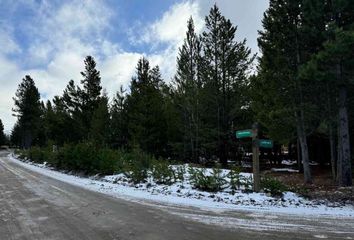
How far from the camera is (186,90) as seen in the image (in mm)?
31219

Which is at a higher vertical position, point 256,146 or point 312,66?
point 312,66

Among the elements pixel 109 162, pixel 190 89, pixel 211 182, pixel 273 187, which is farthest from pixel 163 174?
pixel 190 89

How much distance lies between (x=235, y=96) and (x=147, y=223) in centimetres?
2176

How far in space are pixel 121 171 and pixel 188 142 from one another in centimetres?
1437

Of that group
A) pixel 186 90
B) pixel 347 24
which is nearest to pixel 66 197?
pixel 347 24

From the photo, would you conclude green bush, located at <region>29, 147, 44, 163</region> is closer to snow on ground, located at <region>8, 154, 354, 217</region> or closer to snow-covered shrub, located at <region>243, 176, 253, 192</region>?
snow on ground, located at <region>8, 154, 354, 217</region>

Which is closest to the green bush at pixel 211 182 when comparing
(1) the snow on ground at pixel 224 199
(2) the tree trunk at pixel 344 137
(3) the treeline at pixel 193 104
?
(1) the snow on ground at pixel 224 199

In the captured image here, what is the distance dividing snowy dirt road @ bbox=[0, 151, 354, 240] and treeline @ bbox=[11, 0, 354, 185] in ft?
24.2

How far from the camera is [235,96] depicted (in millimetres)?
28875

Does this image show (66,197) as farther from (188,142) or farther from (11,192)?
(188,142)

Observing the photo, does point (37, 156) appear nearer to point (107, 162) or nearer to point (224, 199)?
point (107, 162)

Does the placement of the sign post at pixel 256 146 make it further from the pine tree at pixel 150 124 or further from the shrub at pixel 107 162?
the pine tree at pixel 150 124

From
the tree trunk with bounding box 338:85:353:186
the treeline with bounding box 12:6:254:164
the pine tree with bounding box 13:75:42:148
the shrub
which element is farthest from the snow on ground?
the pine tree with bounding box 13:75:42:148

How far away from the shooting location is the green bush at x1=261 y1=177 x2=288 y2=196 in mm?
11750
